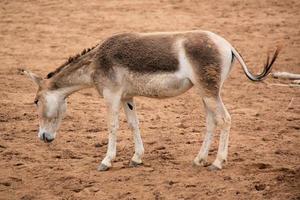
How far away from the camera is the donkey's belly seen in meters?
6.78

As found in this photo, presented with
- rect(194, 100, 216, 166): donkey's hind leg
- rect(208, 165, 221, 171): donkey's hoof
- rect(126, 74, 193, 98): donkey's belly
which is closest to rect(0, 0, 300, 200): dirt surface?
rect(208, 165, 221, 171): donkey's hoof

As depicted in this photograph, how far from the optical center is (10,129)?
8.87m

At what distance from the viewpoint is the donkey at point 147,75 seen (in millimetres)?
6715

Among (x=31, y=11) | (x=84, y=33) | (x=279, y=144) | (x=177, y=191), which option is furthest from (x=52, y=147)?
(x=31, y=11)

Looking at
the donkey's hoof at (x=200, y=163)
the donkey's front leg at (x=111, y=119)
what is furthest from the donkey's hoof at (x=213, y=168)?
the donkey's front leg at (x=111, y=119)

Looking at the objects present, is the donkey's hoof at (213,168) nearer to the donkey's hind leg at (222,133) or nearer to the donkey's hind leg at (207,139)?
the donkey's hind leg at (222,133)

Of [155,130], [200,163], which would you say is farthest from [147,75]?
[155,130]

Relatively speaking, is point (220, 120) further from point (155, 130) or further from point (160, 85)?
Answer: point (155, 130)

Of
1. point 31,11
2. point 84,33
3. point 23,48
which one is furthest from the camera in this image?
point 31,11

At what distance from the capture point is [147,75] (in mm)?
6875

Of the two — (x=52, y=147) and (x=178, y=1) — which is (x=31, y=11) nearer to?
(x=178, y=1)

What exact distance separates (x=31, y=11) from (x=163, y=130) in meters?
9.86

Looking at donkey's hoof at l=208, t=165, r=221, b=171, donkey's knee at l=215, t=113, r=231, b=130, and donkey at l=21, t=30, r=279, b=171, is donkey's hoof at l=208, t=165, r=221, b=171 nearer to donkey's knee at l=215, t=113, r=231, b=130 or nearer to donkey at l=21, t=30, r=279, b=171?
donkey at l=21, t=30, r=279, b=171

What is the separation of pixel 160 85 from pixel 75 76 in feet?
4.05
